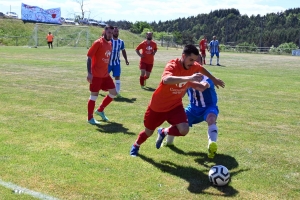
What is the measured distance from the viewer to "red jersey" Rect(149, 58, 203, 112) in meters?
5.35

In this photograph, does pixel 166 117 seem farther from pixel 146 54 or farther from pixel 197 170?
pixel 146 54

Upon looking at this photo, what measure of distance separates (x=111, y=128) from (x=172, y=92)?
8.26 feet

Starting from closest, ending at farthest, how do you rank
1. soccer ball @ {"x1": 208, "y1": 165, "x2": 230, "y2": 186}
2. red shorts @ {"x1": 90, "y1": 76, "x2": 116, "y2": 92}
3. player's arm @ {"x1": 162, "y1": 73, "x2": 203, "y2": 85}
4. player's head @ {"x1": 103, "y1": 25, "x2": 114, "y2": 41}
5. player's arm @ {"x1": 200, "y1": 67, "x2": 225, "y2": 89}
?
player's arm @ {"x1": 162, "y1": 73, "x2": 203, "y2": 85}, soccer ball @ {"x1": 208, "y1": 165, "x2": 230, "y2": 186}, player's arm @ {"x1": 200, "y1": 67, "x2": 225, "y2": 89}, player's head @ {"x1": 103, "y1": 25, "x2": 114, "y2": 41}, red shorts @ {"x1": 90, "y1": 76, "x2": 116, "y2": 92}

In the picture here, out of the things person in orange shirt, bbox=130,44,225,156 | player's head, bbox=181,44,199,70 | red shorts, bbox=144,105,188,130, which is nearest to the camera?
player's head, bbox=181,44,199,70

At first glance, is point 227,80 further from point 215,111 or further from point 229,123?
point 215,111

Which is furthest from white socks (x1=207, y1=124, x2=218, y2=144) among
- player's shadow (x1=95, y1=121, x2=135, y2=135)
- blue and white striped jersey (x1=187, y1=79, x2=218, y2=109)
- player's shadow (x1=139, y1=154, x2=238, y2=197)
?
player's shadow (x1=95, y1=121, x2=135, y2=135)

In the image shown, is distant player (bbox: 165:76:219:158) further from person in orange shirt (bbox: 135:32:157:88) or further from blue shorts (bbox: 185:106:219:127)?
person in orange shirt (bbox: 135:32:157:88)

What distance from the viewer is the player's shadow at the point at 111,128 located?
7.45 meters

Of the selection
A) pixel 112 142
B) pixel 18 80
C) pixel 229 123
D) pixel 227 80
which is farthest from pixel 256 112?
pixel 18 80

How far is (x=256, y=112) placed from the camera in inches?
393

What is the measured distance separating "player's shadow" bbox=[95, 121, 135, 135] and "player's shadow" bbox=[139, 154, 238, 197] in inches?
60.8

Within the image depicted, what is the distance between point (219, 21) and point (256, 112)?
129m

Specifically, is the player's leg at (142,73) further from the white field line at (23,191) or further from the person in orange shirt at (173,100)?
the white field line at (23,191)

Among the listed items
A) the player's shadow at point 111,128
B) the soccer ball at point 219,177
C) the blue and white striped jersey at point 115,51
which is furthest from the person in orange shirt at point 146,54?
the soccer ball at point 219,177
